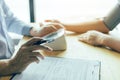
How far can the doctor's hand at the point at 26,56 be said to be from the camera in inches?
35.3

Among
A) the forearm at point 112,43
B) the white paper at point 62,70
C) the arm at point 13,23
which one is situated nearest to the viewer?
the white paper at point 62,70

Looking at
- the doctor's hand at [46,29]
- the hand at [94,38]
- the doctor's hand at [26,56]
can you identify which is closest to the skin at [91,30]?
the hand at [94,38]

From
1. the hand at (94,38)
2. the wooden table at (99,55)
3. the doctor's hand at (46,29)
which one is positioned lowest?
the wooden table at (99,55)

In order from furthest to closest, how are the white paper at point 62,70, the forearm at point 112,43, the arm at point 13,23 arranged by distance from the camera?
1. the arm at point 13,23
2. the forearm at point 112,43
3. the white paper at point 62,70

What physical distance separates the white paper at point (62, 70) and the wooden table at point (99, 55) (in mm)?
39

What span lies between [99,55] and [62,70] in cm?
26

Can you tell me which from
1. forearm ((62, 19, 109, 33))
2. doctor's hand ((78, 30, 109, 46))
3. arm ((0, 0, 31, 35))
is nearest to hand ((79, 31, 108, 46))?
doctor's hand ((78, 30, 109, 46))

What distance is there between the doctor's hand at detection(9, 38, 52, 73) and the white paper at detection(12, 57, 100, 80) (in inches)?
1.1

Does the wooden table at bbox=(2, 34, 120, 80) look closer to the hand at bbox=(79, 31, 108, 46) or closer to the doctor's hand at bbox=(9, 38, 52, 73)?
the hand at bbox=(79, 31, 108, 46)

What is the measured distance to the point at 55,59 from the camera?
103 centimetres

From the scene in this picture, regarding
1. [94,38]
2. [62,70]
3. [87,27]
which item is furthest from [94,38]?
[62,70]

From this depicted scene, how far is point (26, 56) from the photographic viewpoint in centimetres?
91

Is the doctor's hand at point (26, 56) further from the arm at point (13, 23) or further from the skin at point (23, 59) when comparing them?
the arm at point (13, 23)

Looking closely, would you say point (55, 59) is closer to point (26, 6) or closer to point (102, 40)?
point (102, 40)
